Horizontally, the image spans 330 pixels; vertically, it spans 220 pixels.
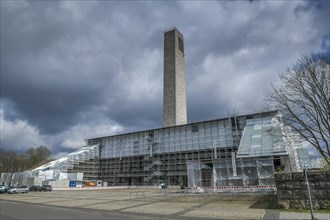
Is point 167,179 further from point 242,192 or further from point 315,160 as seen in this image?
point 315,160

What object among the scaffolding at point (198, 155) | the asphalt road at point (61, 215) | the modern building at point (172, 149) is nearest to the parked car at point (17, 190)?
the modern building at point (172, 149)

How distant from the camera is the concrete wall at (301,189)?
11133 mm

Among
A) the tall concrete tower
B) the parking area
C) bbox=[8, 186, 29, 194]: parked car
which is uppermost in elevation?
the tall concrete tower

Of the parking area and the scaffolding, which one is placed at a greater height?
the scaffolding

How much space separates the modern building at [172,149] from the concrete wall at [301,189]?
25.4 m

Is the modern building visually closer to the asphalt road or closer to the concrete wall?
the concrete wall

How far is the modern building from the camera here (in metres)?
42.6

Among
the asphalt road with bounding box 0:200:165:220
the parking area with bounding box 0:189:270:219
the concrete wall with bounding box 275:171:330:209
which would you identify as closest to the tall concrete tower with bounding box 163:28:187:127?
the parking area with bounding box 0:189:270:219

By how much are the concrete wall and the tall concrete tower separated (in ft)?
195

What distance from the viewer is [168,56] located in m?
79.9

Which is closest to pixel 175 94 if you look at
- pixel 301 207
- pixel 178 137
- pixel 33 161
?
pixel 178 137

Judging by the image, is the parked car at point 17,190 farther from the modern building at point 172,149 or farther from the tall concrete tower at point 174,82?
the tall concrete tower at point 174,82

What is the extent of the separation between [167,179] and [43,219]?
56638 mm

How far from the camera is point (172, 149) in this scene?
67.4 metres
